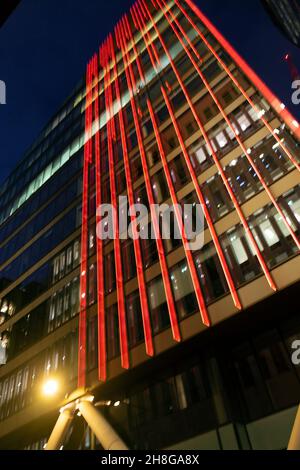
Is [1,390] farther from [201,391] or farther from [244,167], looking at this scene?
[244,167]

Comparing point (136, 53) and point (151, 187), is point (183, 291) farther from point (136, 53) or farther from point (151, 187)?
point (136, 53)

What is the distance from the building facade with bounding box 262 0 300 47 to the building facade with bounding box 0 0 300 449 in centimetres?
3370

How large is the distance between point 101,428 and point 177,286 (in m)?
6.74

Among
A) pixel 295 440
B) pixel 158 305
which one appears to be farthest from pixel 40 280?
pixel 295 440

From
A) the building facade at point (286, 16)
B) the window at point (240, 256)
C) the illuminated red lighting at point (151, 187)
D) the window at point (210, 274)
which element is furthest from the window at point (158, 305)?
the building facade at point (286, 16)

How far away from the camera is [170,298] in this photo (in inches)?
633

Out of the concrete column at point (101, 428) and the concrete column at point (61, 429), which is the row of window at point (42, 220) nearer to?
the concrete column at point (61, 429)

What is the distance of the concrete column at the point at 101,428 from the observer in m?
11.8

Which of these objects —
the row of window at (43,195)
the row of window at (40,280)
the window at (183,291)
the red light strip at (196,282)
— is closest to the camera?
the red light strip at (196,282)

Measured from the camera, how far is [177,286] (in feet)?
56.1

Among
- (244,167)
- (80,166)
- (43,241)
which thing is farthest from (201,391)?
(80,166)

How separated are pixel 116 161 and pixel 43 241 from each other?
29.3 ft

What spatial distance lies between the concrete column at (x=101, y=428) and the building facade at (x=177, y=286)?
209 centimetres

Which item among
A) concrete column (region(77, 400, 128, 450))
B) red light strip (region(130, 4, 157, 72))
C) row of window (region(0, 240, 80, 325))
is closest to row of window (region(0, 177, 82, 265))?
row of window (region(0, 240, 80, 325))
